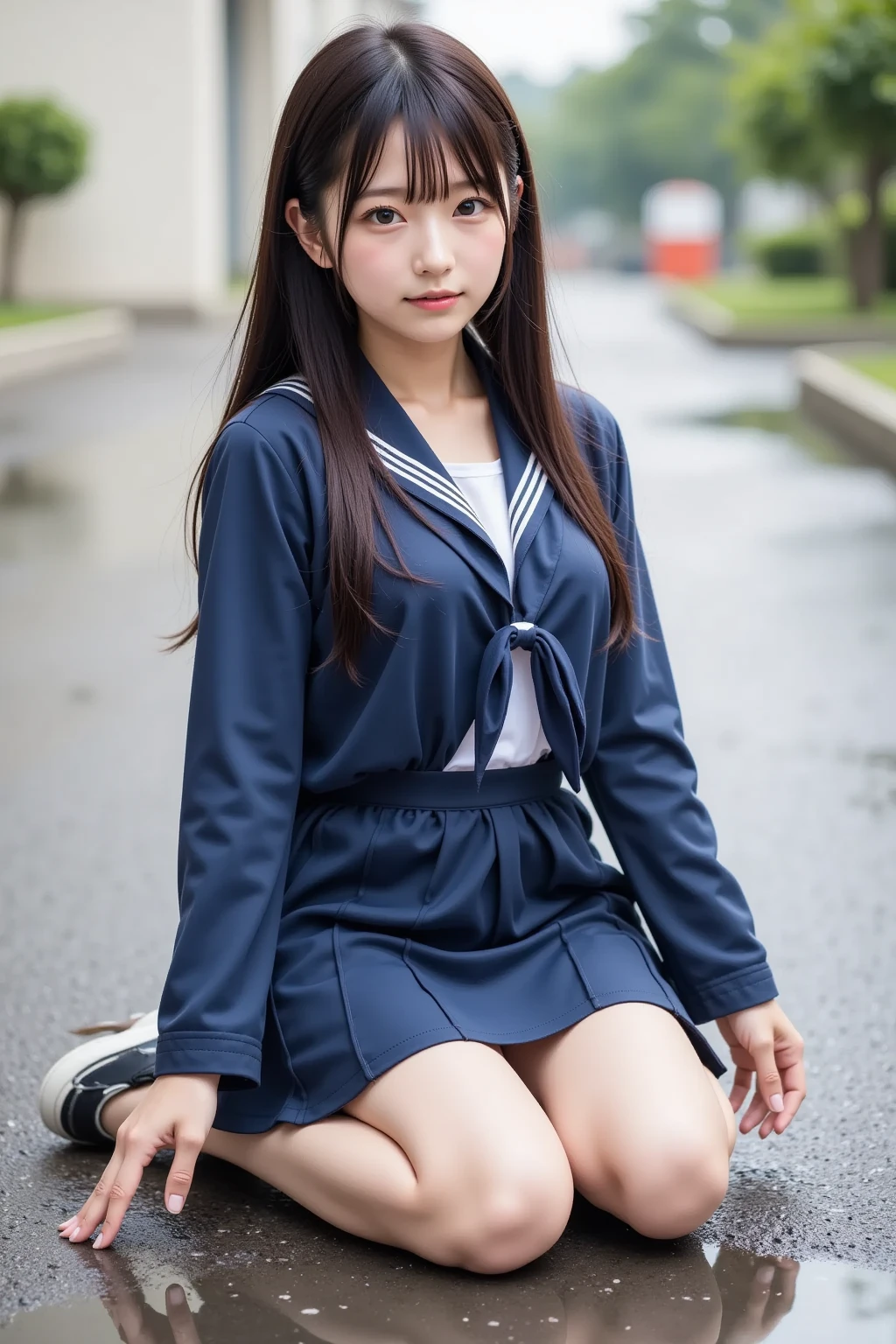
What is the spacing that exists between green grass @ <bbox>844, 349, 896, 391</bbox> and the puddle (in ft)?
33.7

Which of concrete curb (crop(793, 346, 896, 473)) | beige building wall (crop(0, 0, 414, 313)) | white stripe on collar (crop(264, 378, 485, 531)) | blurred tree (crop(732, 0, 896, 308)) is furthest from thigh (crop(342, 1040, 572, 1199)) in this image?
beige building wall (crop(0, 0, 414, 313))

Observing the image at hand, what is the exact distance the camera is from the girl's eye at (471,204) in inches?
88.4

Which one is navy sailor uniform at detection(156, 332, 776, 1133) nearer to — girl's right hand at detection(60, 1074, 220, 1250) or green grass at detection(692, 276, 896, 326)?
girl's right hand at detection(60, 1074, 220, 1250)

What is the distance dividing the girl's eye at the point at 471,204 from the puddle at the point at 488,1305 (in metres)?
1.26

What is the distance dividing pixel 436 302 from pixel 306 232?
184 millimetres

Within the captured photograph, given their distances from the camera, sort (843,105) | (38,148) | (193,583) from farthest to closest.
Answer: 1. (38,148)
2. (843,105)
3. (193,583)

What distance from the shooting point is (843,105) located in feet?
63.3

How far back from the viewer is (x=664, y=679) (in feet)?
8.25

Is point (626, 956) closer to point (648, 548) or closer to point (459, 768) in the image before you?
point (459, 768)

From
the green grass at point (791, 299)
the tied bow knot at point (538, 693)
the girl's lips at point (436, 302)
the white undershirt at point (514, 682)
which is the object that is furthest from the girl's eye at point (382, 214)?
the green grass at point (791, 299)

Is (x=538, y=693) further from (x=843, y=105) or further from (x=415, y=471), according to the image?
(x=843, y=105)

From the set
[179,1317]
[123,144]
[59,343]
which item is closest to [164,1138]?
[179,1317]

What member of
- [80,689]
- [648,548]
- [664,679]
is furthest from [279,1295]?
[648,548]

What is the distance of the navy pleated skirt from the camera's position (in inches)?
86.7
